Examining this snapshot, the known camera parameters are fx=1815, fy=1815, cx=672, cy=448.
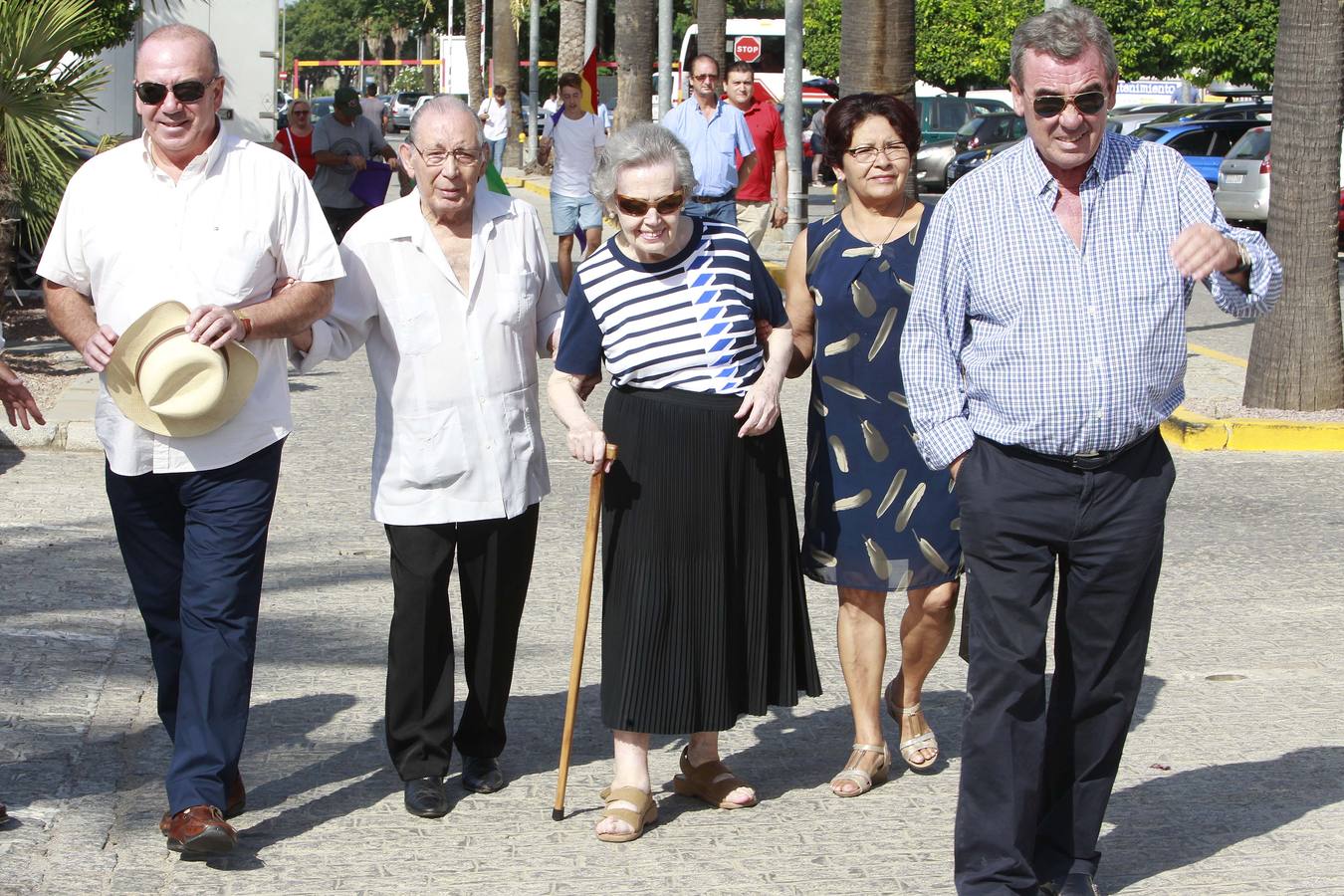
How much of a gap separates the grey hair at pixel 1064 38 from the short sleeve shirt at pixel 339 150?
467 inches

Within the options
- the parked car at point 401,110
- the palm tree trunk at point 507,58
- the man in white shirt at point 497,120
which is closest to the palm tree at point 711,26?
the man in white shirt at point 497,120

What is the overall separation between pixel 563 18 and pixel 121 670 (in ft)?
106

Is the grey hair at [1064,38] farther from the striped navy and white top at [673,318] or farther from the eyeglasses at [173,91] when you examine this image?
the eyeglasses at [173,91]

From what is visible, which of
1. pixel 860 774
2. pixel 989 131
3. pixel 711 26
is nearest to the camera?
pixel 860 774

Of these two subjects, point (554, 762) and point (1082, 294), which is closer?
point (1082, 294)

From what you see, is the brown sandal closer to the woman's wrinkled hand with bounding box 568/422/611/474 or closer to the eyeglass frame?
the woman's wrinkled hand with bounding box 568/422/611/474

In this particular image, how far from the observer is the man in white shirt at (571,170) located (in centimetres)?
1576

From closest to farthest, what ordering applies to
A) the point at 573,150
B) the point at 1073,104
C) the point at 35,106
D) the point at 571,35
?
the point at 1073,104 < the point at 35,106 < the point at 573,150 < the point at 571,35

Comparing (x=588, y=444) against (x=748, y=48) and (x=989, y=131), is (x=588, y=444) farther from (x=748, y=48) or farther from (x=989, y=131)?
(x=989, y=131)

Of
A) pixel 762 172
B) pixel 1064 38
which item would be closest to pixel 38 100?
pixel 762 172

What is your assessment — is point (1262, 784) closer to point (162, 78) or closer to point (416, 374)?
point (416, 374)

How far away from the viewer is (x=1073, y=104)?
3908mm

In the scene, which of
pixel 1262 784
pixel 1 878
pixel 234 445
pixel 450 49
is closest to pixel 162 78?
pixel 234 445

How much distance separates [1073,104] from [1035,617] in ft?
3.73
